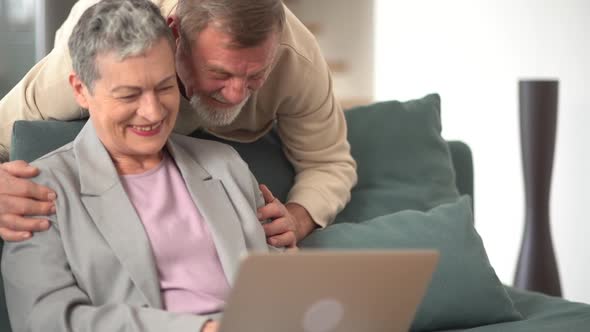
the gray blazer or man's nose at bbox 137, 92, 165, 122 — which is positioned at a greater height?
man's nose at bbox 137, 92, 165, 122

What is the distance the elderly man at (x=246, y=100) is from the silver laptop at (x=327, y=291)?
0.51 m

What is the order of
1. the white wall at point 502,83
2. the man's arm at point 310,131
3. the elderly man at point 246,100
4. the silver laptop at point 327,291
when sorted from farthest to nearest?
the white wall at point 502,83 → the man's arm at point 310,131 → the elderly man at point 246,100 → the silver laptop at point 327,291

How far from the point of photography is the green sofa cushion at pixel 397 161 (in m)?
2.60

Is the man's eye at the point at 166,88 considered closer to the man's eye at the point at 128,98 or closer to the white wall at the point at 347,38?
the man's eye at the point at 128,98

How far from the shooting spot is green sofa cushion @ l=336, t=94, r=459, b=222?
2604mm

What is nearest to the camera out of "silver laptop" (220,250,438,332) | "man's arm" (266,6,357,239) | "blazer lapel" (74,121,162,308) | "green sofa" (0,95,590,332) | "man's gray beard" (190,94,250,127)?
"silver laptop" (220,250,438,332)

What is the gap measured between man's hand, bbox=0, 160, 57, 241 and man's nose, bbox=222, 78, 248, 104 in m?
0.48

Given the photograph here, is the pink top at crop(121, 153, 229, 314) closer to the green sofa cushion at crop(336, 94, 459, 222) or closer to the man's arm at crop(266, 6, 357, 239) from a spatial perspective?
the man's arm at crop(266, 6, 357, 239)

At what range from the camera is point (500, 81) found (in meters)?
4.48

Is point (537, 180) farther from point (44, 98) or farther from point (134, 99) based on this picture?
point (134, 99)

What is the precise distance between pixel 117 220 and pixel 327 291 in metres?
0.50

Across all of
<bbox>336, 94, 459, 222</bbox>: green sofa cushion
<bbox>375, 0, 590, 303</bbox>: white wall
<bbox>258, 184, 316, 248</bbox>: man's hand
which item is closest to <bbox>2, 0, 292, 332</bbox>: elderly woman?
<bbox>258, 184, 316, 248</bbox>: man's hand

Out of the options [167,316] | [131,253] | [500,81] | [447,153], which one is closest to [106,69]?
[131,253]

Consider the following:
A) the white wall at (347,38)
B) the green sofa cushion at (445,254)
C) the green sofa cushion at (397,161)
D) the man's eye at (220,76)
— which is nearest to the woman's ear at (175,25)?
the man's eye at (220,76)
